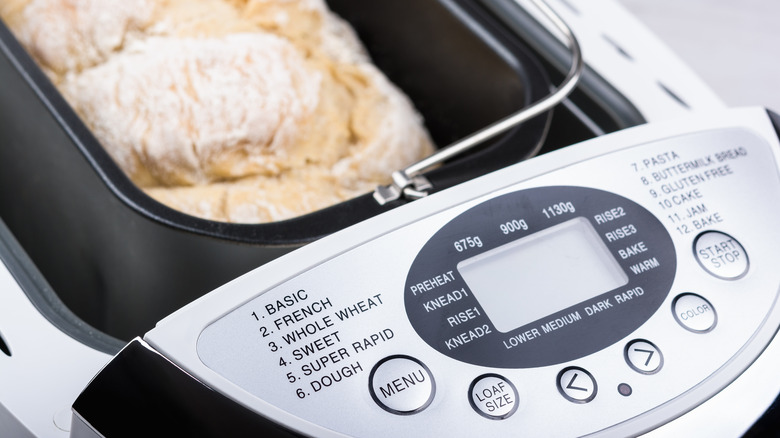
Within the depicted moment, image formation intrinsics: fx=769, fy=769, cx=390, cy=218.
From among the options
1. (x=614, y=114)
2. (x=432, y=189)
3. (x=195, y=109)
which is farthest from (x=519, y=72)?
(x=195, y=109)

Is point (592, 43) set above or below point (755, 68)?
above

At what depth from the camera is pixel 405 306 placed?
450mm

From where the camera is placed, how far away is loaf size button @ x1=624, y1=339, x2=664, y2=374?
45 centimetres

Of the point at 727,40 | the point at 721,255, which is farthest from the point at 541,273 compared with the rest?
the point at 727,40

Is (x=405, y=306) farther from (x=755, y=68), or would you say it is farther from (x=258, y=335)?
(x=755, y=68)

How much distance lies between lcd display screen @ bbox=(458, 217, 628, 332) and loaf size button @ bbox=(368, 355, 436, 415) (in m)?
0.06

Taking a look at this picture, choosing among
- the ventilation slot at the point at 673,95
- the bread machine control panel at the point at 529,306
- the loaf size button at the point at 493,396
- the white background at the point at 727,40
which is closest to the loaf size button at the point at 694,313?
the bread machine control panel at the point at 529,306

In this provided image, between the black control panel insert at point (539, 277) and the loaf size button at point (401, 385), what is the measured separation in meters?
0.02

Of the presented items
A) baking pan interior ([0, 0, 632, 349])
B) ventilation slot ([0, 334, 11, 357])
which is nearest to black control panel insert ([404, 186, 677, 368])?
baking pan interior ([0, 0, 632, 349])

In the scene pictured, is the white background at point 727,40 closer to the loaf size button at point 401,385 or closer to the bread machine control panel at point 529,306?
the bread machine control panel at point 529,306

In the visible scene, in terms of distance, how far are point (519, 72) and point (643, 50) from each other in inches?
5.9

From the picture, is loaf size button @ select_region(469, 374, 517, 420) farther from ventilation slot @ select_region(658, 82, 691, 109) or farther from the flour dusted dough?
ventilation slot @ select_region(658, 82, 691, 109)

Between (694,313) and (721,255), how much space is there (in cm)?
5

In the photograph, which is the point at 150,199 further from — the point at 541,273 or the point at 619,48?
the point at 619,48
